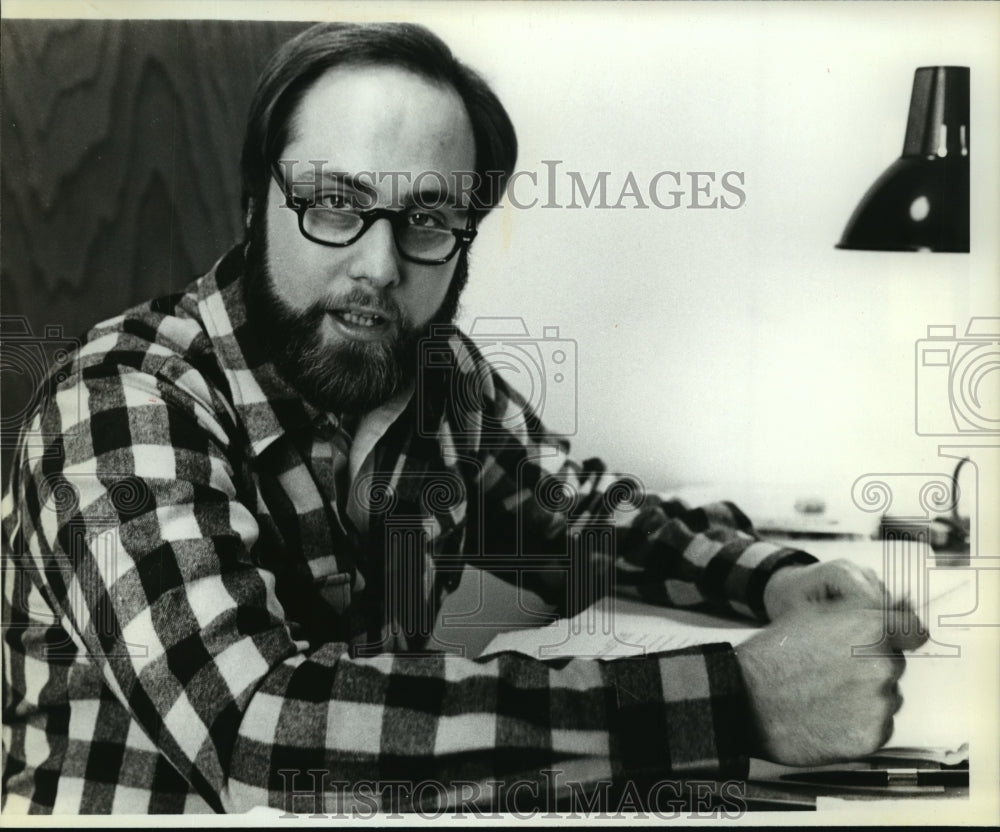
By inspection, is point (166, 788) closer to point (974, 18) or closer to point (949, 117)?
point (949, 117)

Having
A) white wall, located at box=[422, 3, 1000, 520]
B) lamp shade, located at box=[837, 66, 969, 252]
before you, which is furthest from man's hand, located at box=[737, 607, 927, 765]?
lamp shade, located at box=[837, 66, 969, 252]

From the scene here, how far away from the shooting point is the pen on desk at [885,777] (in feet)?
4.60

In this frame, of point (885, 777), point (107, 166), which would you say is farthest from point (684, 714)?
point (107, 166)

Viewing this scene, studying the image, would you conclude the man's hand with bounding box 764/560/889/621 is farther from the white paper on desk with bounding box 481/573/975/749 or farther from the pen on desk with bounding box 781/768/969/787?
the pen on desk with bounding box 781/768/969/787

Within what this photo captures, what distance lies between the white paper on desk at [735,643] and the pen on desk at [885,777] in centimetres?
4

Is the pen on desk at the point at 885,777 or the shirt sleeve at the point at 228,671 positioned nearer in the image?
the shirt sleeve at the point at 228,671

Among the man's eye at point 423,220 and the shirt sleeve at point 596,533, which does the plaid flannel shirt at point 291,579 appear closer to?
the shirt sleeve at point 596,533

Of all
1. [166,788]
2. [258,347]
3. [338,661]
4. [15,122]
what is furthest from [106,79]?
[166,788]

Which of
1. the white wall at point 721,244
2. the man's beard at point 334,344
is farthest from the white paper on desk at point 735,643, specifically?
the man's beard at point 334,344

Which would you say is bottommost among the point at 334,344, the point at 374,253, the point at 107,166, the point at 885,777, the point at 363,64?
the point at 885,777

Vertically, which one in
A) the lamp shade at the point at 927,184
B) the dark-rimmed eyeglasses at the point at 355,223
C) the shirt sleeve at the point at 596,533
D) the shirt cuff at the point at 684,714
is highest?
the lamp shade at the point at 927,184

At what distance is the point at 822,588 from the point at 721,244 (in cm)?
54

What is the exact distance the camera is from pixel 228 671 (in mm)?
1262

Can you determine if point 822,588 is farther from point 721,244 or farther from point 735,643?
point 721,244
